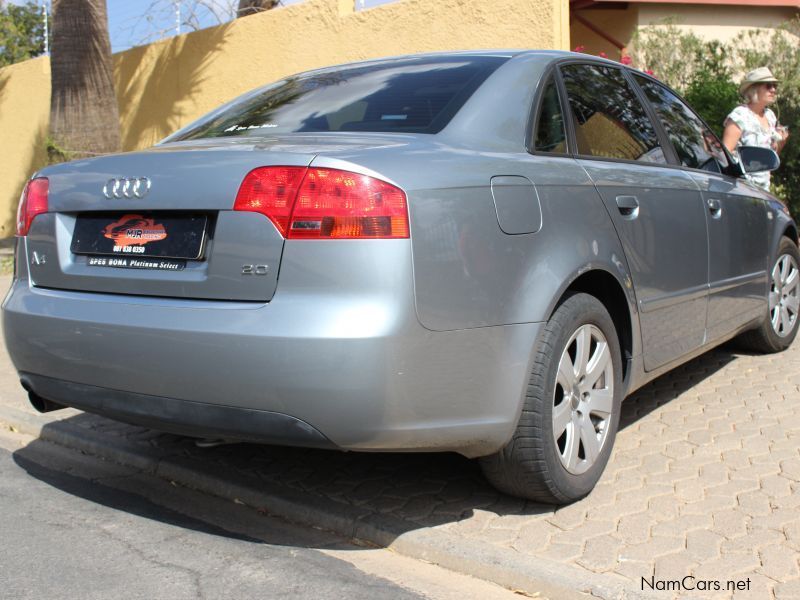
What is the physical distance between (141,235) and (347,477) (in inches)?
55.2

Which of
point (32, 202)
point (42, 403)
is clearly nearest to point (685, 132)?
point (32, 202)

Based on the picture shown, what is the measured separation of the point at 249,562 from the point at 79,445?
5.75 feet

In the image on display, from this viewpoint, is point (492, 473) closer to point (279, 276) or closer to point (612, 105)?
point (279, 276)

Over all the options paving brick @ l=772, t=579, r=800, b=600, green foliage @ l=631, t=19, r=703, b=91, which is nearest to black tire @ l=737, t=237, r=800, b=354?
paving brick @ l=772, t=579, r=800, b=600

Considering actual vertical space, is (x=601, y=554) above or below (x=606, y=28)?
below

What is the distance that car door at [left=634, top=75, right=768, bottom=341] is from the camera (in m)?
4.64

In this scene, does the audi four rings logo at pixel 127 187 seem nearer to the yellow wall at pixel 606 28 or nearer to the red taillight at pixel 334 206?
the red taillight at pixel 334 206

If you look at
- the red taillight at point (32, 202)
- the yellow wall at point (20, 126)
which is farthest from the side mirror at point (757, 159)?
the yellow wall at point (20, 126)

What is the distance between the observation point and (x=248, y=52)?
11820mm

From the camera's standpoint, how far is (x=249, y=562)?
Result: 314cm

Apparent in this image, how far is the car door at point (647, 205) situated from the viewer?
3.83m

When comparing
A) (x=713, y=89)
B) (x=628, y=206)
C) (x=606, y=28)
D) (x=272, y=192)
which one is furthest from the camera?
(x=606, y=28)

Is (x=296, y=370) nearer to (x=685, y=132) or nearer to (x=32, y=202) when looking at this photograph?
(x=32, y=202)

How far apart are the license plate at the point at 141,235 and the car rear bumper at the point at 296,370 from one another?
167mm
